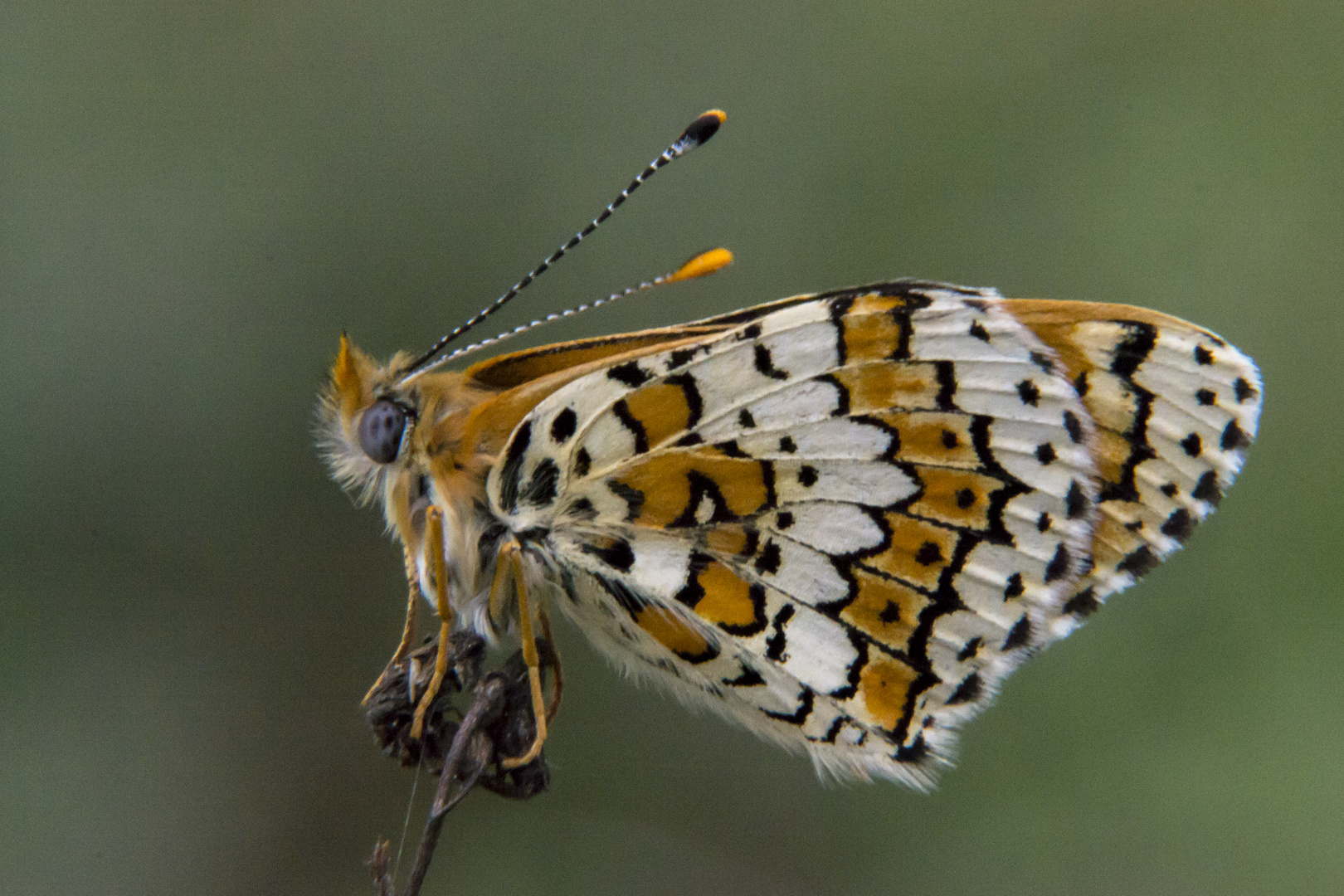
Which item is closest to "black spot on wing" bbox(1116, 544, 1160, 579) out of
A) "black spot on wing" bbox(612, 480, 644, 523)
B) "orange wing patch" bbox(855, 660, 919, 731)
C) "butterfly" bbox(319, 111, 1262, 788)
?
"butterfly" bbox(319, 111, 1262, 788)

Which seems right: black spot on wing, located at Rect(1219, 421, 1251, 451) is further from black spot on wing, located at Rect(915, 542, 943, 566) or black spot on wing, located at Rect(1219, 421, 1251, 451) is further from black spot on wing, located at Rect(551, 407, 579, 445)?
black spot on wing, located at Rect(551, 407, 579, 445)

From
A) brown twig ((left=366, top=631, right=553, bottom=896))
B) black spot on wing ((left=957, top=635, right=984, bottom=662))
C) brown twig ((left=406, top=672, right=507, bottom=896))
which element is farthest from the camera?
black spot on wing ((left=957, top=635, right=984, bottom=662))

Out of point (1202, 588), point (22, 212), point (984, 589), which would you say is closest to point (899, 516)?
point (984, 589)

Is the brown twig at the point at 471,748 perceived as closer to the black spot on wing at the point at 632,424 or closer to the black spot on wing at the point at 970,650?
the black spot on wing at the point at 632,424

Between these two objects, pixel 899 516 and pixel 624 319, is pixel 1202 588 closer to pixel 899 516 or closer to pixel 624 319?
pixel 899 516

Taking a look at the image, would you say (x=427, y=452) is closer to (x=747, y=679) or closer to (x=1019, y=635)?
(x=747, y=679)
